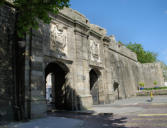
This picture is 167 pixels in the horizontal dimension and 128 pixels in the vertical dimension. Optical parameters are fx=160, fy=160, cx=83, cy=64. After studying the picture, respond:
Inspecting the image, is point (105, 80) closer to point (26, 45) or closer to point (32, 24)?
point (26, 45)

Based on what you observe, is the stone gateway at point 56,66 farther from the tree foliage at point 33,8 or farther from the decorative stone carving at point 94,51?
the tree foliage at point 33,8

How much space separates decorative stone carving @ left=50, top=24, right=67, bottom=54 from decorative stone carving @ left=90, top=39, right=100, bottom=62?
3.19 metres

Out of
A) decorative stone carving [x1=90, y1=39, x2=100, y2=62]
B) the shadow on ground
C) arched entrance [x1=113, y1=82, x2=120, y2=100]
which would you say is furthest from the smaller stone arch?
arched entrance [x1=113, y1=82, x2=120, y2=100]

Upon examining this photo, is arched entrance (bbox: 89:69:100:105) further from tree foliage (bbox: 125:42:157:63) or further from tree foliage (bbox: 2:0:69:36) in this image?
tree foliage (bbox: 125:42:157:63)

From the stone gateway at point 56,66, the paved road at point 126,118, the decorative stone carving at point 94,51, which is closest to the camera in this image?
the paved road at point 126,118

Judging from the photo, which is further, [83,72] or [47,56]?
[83,72]

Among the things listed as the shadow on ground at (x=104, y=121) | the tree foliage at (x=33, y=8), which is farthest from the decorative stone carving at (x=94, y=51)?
the tree foliage at (x=33, y=8)

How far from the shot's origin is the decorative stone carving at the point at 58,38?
33.5ft

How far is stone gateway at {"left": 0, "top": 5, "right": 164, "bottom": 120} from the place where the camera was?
26.2ft

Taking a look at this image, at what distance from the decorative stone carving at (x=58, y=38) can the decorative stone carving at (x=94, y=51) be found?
3.19 m

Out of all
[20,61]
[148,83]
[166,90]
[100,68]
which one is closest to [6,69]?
[20,61]

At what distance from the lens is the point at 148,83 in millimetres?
29781

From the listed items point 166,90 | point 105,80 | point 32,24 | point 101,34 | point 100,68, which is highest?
point 101,34

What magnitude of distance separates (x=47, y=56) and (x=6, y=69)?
8.03 feet
